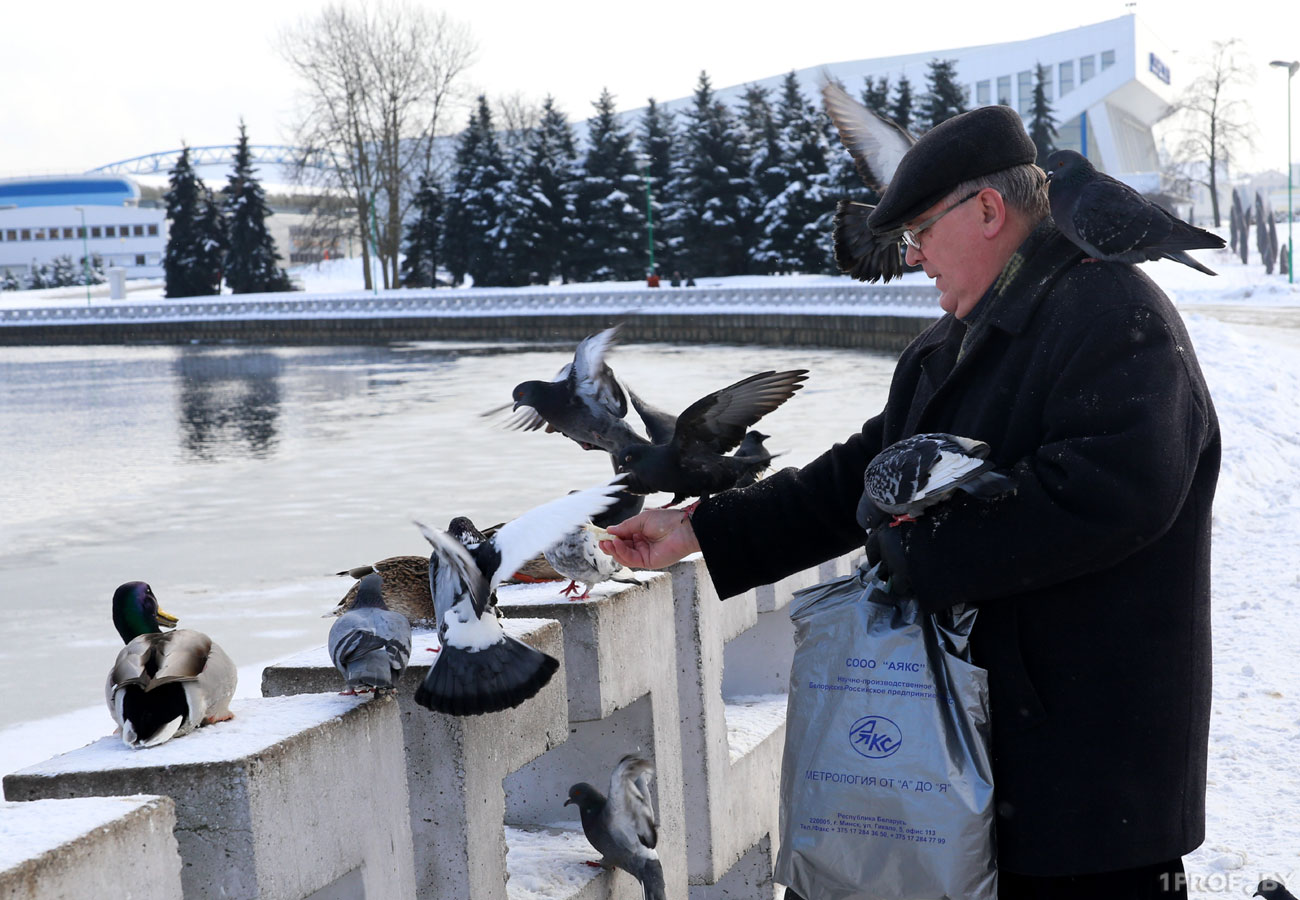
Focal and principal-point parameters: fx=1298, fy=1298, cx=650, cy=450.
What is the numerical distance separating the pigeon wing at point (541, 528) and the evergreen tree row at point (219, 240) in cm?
5564

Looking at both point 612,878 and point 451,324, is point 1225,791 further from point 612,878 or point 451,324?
point 451,324

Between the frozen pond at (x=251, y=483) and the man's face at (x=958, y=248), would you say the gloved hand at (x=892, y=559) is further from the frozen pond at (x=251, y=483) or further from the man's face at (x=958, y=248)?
the frozen pond at (x=251, y=483)

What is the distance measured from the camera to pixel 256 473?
1149 centimetres

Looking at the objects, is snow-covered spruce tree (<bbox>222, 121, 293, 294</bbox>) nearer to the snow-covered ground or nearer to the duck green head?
the snow-covered ground

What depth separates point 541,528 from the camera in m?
2.18

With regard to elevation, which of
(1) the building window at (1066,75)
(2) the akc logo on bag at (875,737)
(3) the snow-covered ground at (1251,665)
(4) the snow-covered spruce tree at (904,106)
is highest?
(1) the building window at (1066,75)

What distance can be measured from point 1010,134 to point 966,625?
2.47ft

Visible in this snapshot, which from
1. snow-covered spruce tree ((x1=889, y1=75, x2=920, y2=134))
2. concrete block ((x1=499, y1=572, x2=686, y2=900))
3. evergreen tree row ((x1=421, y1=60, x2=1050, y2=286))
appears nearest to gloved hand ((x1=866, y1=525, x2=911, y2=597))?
concrete block ((x1=499, y1=572, x2=686, y2=900))

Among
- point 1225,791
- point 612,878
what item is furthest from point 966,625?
point 1225,791

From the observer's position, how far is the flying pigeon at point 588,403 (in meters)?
3.84

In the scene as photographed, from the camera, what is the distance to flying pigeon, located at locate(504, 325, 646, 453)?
3836 mm

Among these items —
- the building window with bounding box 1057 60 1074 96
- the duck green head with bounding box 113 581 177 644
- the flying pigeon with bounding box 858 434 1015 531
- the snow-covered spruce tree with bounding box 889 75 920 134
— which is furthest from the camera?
the building window with bounding box 1057 60 1074 96

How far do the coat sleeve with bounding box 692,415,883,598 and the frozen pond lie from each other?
359 cm

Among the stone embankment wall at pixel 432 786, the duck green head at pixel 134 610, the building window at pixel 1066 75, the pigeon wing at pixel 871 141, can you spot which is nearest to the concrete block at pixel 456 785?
the stone embankment wall at pixel 432 786
